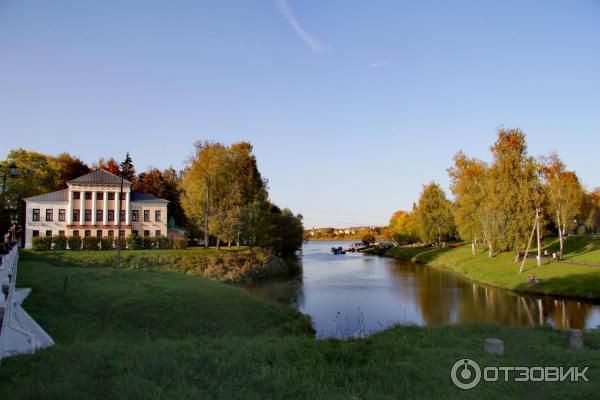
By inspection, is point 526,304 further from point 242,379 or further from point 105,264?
point 105,264

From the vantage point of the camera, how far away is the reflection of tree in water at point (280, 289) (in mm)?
33156

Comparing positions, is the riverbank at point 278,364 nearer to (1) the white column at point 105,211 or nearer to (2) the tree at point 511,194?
(2) the tree at point 511,194

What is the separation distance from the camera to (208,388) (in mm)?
8367

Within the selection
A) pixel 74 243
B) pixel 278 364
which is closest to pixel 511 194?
pixel 278 364

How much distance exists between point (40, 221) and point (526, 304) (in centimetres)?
5350

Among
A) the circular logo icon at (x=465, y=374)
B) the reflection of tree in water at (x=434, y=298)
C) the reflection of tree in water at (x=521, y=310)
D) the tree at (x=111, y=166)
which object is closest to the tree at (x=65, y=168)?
the tree at (x=111, y=166)

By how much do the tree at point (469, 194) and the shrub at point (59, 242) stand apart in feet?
154

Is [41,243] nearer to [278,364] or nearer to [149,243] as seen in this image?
[149,243]

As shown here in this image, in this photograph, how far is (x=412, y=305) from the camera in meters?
31.4

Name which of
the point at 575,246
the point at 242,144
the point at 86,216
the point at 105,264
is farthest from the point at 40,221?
the point at 575,246

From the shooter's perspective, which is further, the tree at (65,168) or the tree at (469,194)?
the tree at (65,168)

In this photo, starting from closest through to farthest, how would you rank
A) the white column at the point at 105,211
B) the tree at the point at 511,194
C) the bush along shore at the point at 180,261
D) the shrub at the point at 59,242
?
the bush along shore at the point at 180,261 < the tree at the point at 511,194 < the shrub at the point at 59,242 < the white column at the point at 105,211

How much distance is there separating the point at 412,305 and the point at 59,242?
1528 inches

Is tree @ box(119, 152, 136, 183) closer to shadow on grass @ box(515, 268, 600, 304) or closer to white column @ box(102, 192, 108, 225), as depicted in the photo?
white column @ box(102, 192, 108, 225)
